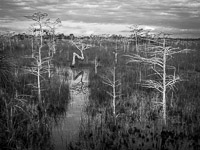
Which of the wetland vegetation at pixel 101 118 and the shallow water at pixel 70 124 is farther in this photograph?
the shallow water at pixel 70 124

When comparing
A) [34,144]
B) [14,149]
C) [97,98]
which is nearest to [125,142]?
[34,144]

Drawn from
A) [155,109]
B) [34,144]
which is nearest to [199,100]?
[155,109]

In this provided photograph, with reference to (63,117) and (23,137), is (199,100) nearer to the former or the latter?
(63,117)

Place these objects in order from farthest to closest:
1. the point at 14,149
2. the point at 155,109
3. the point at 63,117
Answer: the point at 155,109 → the point at 63,117 → the point at 14,149

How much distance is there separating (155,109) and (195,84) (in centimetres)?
596

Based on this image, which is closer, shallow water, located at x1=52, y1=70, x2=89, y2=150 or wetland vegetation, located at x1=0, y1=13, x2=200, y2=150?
wetland vegetation, located at x1=0, y1=13, x2=200, y2=150

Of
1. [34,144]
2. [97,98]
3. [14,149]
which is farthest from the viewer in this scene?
[97,98]

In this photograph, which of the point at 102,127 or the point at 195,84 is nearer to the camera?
the point at 102,127

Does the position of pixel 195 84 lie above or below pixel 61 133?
above

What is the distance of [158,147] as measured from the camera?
21.3 feet

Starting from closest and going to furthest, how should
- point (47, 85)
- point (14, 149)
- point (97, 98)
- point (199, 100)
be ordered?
point (14, 149)
point (199, 100)
point (97, 98)
point (47, 85)

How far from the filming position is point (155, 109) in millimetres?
9734

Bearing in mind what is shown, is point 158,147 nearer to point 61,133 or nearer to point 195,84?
point 61,133

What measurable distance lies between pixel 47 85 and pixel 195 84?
1041 cm
